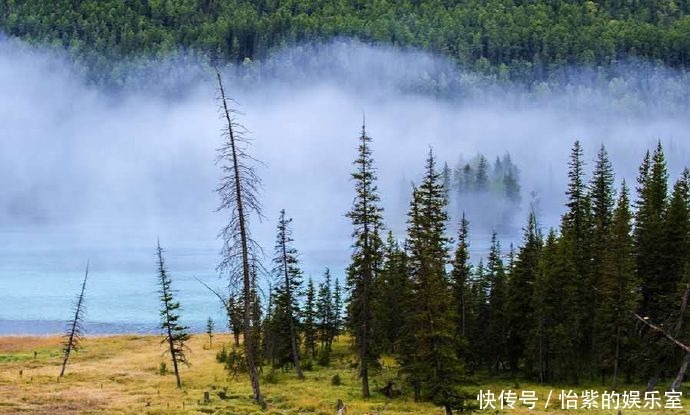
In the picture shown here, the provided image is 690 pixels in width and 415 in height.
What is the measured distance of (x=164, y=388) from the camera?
50750mm

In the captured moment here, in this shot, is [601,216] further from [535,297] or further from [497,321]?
[497,321]

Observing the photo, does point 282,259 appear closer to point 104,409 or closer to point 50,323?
point 104,409

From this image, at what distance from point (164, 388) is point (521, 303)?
32.3m

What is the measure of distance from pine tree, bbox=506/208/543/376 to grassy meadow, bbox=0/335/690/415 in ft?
14.6

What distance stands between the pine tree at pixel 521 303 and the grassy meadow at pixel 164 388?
4.46 m

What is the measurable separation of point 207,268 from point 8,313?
64.7 meters

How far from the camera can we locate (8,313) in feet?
405

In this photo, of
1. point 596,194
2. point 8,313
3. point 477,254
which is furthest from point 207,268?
point 596,194

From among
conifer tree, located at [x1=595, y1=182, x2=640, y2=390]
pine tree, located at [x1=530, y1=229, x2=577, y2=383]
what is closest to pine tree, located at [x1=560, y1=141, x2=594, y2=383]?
pine tree, located at [x1=530, y1=229, x2=577, y2=383]

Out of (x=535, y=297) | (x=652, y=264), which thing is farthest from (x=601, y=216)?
(x=535, y=297)

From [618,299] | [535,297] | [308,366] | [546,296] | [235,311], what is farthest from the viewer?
[235,311]

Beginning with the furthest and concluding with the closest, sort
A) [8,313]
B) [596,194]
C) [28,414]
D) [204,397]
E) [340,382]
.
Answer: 1. [8,313]
2. [596,194]
3. [340,382]
4. [204,397]
5. [28,414]

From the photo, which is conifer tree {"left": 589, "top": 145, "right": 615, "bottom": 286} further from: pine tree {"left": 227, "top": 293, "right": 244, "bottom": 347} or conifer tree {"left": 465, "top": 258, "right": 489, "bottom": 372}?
pine tree {"left": 227, "top": 293, "right": 244, "bottom": 347}

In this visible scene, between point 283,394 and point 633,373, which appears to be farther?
point 633,373
